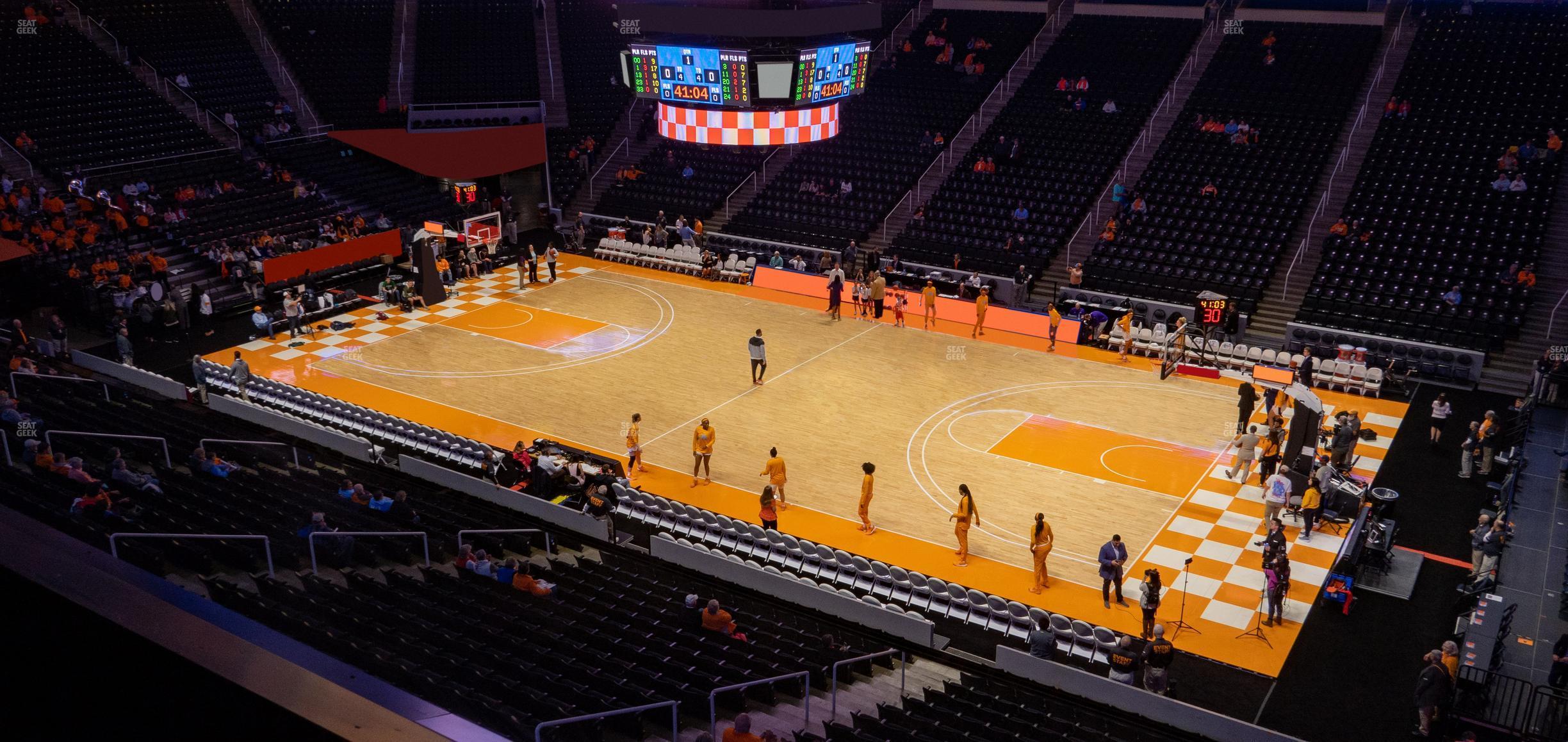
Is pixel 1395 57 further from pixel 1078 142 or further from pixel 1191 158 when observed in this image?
pixel 1078 142

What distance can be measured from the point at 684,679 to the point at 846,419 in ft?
41.2

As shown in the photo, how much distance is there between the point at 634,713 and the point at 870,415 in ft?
46.9

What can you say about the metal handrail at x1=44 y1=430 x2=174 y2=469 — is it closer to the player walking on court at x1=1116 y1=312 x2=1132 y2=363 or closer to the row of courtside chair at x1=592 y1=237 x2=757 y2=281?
the row of courtside chair at x1=592 y1=237 x2=757 y2=281

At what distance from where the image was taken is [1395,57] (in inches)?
1484

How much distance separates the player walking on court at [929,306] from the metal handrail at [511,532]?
49.5ft

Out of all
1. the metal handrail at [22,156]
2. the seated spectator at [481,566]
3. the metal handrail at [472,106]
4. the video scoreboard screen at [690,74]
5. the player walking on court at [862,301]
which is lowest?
the seated spectator at [481,566]

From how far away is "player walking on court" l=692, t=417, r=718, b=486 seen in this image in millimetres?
20516

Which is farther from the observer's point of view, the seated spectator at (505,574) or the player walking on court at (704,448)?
the player walking on court at (704,448)

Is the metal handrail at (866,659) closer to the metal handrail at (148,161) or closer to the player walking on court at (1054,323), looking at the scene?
the player walking on court at (1054,323)

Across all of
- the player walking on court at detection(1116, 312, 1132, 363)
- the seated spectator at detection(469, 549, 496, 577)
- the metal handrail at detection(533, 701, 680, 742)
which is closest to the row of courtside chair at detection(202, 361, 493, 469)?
the seated spectator at detection(469, 549, 496, 577)

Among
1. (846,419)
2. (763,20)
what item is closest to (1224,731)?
(846,419)

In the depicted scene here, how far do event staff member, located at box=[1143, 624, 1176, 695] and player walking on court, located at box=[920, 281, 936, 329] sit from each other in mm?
16967

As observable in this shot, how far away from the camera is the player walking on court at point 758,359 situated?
2538 cm

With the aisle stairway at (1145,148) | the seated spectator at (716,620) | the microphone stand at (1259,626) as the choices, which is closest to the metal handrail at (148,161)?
the aisle stairway at (1145,148)
